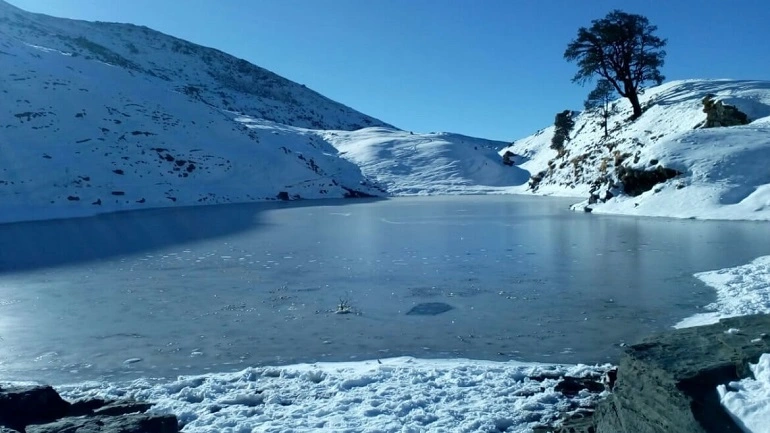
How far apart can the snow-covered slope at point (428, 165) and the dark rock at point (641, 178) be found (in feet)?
97.0

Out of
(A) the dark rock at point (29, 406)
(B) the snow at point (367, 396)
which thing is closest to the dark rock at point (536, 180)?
(B) the snow at point (367, 396)

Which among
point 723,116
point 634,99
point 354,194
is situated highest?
point 634,99

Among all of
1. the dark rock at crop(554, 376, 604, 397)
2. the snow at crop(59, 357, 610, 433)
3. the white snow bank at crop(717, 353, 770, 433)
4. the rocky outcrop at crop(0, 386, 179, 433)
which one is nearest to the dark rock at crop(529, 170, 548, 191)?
the snow at crop(59, 357, 610, 433)

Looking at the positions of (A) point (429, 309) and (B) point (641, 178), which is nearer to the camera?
(A) point (429, 309)

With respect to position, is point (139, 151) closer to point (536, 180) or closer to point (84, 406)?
point (536, 180)

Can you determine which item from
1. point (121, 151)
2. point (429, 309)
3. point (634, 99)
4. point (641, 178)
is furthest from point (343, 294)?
point (121, 151)

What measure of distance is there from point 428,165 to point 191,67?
86.4m

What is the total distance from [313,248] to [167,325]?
8.77m

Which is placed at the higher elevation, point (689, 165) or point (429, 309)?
point (689, 165)

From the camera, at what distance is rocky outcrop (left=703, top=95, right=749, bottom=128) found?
1319 inches

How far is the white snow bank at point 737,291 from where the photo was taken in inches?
338

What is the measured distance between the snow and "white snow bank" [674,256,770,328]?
2.95 metres

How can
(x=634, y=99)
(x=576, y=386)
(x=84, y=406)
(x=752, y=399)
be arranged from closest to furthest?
(x=752, y=399), (x=84, y=406), (x=576, y=386), (x=634, y=99)

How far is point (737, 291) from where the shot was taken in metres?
9.96
